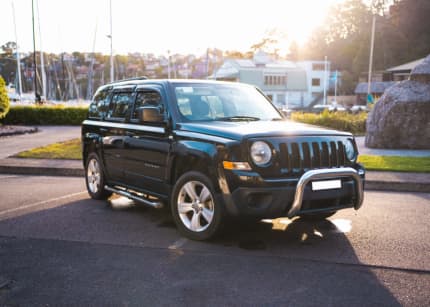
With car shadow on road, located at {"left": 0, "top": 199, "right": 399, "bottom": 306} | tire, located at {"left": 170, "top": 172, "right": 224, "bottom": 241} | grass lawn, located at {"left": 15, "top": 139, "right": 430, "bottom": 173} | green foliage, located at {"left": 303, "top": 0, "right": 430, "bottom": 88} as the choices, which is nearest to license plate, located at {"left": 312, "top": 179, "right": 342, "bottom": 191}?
car shadow on road, located at {"left": 0, "top": 199, "right": 399, "bottom": 306}

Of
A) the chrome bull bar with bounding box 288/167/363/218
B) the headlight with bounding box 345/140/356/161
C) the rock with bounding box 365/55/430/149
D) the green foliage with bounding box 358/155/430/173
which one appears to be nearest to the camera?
the chrome bull bar with bounding box 288/167/363/218

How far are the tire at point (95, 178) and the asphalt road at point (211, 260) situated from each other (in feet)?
1.99

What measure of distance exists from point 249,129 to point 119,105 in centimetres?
280

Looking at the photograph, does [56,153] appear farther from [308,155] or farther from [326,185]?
[326,185]

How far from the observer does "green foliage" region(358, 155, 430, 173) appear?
10.5 meters

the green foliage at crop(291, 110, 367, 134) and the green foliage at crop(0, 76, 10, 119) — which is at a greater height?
the green foliage at crop(0, 76, 10, 119)

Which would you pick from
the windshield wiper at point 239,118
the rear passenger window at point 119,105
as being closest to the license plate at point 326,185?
the windshield wiper at point 239,118

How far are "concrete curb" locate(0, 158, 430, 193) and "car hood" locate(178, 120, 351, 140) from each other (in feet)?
12.8

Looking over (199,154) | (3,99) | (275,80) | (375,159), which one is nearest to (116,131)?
(199,154)

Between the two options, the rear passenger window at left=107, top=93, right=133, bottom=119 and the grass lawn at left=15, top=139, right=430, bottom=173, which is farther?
the grass lawn at left=15, top=139, right=430, bottom=173

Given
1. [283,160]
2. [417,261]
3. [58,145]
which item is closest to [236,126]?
[283,160]

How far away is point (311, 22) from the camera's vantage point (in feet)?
334

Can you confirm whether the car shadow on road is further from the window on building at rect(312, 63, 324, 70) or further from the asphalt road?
the window on building at rect(312, 63, 324, 70)

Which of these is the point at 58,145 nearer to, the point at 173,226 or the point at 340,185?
the point at 173,226
